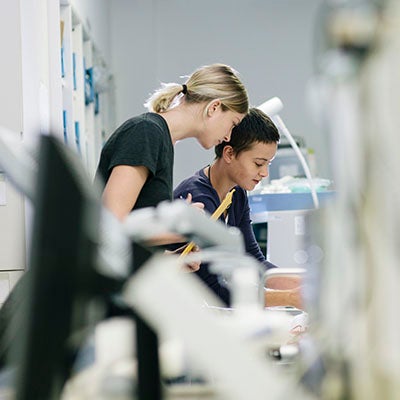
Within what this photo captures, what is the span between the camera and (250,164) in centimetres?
247

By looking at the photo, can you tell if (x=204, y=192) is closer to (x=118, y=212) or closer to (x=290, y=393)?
(x=118, y=212)

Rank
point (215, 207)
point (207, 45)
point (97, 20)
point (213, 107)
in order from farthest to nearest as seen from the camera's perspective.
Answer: point (207, 45), point (97, 20), point (215, 207), point (213, 107)

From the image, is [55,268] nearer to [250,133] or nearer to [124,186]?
[124,186]

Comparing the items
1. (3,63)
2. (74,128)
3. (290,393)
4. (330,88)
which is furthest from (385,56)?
(74,128)

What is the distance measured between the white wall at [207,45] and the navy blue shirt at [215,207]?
393 cm

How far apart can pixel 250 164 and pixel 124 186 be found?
698 mm

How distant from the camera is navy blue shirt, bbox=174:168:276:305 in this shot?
2129 mm

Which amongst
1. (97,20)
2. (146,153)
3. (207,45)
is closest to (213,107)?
(146,153)

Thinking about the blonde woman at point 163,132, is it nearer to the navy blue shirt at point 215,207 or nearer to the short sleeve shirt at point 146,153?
the short sleeve shirt at point 146,153

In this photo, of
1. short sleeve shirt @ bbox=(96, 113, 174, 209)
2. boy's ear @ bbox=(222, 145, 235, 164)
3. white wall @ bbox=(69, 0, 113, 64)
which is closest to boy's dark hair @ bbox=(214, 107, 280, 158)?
boy's ear @ bbox=(222, 145, 235, 164)

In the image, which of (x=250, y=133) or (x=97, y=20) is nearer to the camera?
(x=250, y=133)

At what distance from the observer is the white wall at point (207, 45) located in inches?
253

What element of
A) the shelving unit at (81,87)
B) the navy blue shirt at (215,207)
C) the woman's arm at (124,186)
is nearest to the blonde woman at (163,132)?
the woman's arm at (124,186)

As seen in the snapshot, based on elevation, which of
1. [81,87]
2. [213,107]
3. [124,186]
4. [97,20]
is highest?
[97,20]
